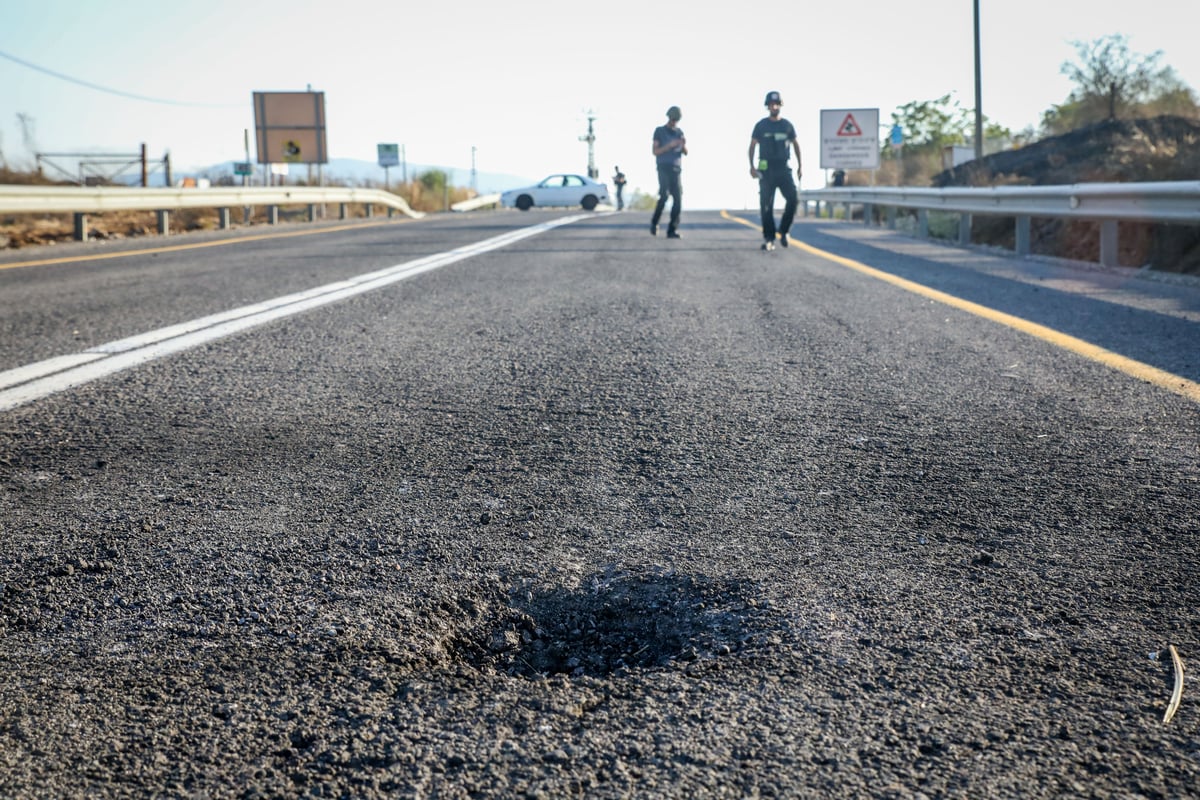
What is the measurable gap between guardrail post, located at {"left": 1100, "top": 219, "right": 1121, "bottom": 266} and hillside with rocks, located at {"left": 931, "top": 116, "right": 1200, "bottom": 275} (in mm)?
1530

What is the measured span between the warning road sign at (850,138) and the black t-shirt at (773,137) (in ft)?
81.5

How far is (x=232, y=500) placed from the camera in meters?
2.66

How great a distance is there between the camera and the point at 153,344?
197 inches

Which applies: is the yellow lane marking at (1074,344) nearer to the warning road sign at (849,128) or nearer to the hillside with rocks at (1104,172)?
the hillside with rocks at (1104,172)

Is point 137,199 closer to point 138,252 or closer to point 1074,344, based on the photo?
point 138,252

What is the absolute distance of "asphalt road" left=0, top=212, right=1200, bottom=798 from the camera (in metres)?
1.47

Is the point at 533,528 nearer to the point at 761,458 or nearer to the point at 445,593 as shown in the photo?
the point at 445,593

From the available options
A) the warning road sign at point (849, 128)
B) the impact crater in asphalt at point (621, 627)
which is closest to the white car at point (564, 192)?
the warning road sign at point (849, 128)

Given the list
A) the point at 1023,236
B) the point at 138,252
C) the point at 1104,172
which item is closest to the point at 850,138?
the point at 1104,172

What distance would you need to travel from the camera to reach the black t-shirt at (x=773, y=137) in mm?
12367

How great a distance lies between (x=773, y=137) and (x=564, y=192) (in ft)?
117

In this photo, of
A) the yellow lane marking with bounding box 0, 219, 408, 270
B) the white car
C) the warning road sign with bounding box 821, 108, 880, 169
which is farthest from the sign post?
the yellow lane marking with bounding box 0, 219, 408, 270

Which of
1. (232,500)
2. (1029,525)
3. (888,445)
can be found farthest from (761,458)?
(232,500)

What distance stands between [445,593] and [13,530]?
109cm
